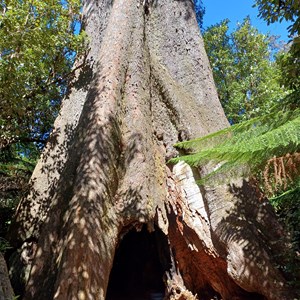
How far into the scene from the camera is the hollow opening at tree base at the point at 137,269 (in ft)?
23.8

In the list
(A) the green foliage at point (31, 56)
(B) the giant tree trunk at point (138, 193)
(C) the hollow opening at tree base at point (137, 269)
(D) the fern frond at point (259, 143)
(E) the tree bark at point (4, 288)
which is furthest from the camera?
(C) the hollow opening at tree base at point (137, 269)

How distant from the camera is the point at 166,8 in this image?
7.13 meters

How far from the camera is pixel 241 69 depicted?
13.2m

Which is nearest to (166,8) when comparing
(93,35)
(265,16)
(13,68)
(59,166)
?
(93,35)

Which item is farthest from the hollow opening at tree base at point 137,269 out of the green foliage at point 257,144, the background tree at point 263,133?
the green foliage at point 257,144

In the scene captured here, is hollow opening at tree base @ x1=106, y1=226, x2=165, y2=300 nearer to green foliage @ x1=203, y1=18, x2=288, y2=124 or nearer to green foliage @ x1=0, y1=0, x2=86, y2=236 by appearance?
green foliage @ x1=0, y1=0, x2=86, y2=236

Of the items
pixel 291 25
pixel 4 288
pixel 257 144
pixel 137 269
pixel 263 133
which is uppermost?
pixel 291 25

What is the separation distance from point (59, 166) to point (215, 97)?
3.07 meters

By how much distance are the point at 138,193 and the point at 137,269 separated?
4.18m

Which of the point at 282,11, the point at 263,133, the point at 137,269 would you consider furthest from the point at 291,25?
the point at 137,269

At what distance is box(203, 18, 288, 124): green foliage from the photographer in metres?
12.1

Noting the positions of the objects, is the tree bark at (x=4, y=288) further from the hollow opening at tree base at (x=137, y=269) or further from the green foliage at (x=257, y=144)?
the hollow opening at tree base at (x=137, y=269)

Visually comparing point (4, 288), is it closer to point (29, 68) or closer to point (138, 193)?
point (138, 193)

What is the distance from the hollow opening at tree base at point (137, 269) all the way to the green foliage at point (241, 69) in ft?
19.9
